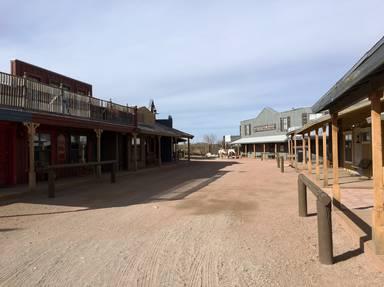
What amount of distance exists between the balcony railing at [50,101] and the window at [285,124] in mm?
27036

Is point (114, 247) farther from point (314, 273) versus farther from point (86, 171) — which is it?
point (86, 171)

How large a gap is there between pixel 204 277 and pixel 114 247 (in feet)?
6.21

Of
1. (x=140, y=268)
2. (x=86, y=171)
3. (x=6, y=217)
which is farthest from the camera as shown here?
(x=86, y=171)

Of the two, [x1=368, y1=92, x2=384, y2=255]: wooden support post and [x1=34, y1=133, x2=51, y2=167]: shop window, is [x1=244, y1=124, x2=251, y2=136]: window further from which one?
[x1=368, y1=92, x2=384, y2=255]: wooden support post

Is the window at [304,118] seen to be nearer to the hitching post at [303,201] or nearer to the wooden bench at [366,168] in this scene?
the wooden bench at [366,168]

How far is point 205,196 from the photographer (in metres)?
11.4

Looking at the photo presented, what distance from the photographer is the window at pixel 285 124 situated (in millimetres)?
43125

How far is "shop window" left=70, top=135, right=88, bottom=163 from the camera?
708 inches

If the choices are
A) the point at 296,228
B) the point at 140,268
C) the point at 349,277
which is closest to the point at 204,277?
the point at 140,268

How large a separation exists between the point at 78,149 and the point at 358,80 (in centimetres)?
1583

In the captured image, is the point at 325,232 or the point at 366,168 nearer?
the point at 325,232

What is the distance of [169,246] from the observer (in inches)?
224

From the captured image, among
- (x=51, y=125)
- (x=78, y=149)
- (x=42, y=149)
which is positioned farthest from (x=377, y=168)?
(x=78, y=149)

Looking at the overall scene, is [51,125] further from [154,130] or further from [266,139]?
[266,139]
